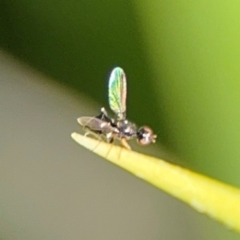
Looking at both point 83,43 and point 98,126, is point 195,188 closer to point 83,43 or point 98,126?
point 98,126

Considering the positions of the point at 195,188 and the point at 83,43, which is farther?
the point at 83,43

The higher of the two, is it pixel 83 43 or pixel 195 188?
pixel 83 43

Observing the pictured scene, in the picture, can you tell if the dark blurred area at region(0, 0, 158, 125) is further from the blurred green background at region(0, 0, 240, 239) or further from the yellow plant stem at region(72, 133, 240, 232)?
the yellow plant stem at region(72, 133, 240, 232)

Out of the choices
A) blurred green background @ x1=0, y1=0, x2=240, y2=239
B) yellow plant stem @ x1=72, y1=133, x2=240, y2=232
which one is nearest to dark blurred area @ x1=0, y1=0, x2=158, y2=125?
blurred green background @ x1=0, y1=0, x2=240, y2=239

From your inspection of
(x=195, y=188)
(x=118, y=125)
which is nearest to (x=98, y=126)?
(x=118, y=125)

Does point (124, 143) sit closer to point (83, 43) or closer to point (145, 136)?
point (145, 136)

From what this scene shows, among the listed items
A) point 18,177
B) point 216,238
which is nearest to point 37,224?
point 18,177
